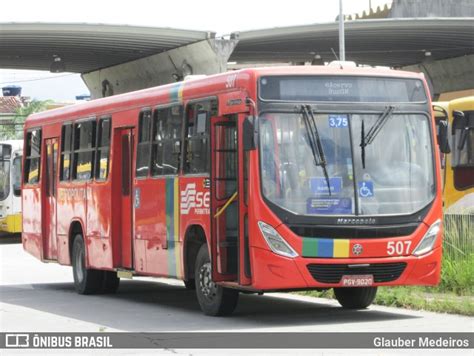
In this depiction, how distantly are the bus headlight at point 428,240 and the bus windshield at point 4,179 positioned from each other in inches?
1128

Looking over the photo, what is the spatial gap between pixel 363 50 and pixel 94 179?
143ft

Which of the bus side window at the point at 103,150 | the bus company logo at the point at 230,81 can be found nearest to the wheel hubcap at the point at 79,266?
the bus side window at the point at 103,150

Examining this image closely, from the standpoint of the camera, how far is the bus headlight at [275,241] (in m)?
14.6

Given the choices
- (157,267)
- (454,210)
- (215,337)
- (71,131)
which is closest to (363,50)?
(454,210)

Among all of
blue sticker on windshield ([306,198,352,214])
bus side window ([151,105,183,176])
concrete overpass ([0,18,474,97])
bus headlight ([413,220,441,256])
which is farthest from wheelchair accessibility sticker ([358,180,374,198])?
concrete overpass ([0,18,474,97])

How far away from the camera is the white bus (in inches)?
1650

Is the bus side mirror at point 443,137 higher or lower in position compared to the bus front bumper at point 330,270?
higher

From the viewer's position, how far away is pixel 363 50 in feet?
205

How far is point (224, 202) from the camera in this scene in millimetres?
15328

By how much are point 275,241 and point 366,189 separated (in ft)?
4.22

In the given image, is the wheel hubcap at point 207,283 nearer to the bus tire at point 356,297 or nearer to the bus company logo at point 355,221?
the bus company logo at point 355,221

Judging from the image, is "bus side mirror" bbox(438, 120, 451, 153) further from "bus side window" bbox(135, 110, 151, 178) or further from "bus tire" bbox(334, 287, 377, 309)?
"bus side window" bbox(135, 110, 151, 178)

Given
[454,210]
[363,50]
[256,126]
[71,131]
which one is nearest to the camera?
[256,126]
